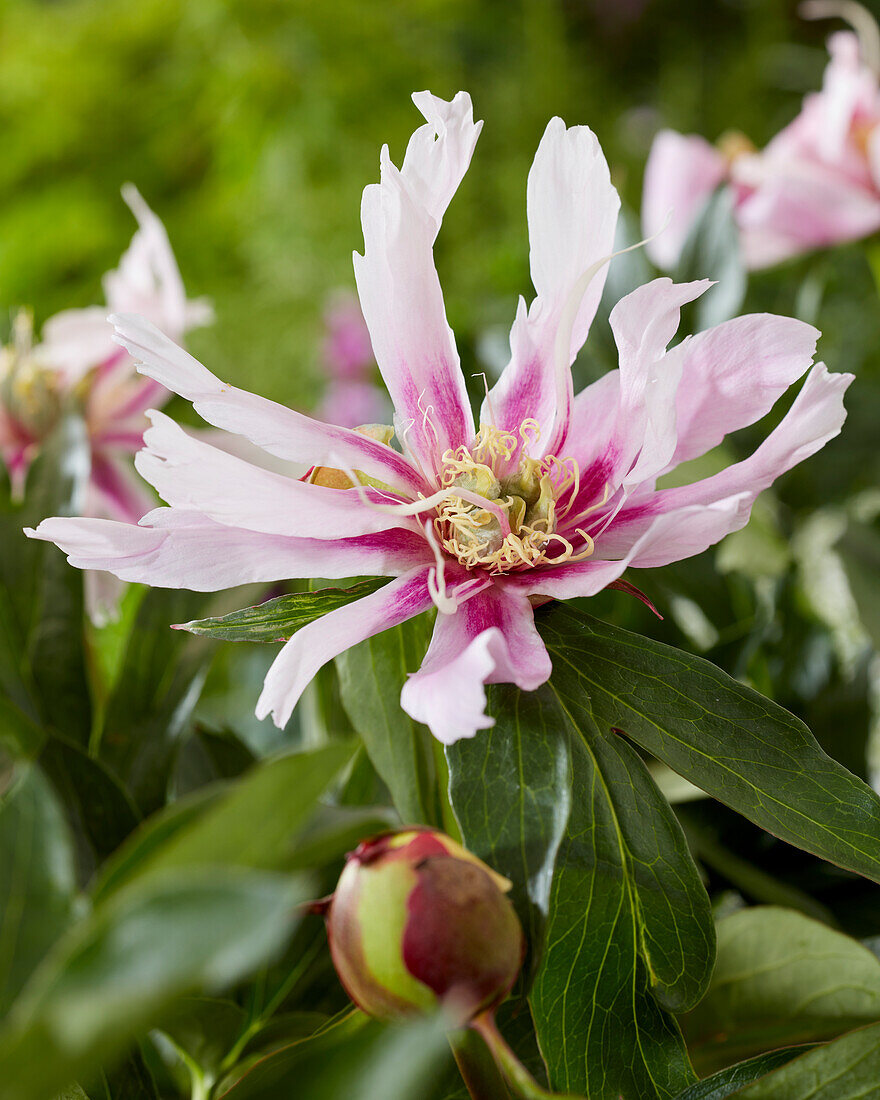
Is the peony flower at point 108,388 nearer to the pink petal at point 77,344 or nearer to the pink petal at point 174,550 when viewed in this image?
the pink petal at point 77,344

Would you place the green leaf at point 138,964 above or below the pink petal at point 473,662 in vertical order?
above

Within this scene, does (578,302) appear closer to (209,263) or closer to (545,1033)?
(545,1033)

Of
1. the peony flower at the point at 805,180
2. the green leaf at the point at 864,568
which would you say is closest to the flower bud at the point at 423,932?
the green leaf at the point at 864,568

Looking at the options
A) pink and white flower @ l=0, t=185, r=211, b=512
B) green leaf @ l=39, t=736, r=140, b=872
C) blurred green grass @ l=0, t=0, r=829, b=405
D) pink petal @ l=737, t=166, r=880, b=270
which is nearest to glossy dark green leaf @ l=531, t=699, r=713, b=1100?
green leaf @ l=39, t=736, r=140, b=872

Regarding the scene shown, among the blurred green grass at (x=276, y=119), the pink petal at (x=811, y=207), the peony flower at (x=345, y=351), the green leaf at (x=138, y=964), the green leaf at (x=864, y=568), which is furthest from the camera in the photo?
the blurred green grass at (x=276, y=119)

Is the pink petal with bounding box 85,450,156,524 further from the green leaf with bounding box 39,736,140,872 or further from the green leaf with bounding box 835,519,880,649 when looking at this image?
the green leaf with bounding box 835,519,880,649

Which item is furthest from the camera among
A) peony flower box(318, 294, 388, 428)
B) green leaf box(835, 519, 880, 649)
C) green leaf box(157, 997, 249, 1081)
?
peony flower box(318, 294, 388, 428)
